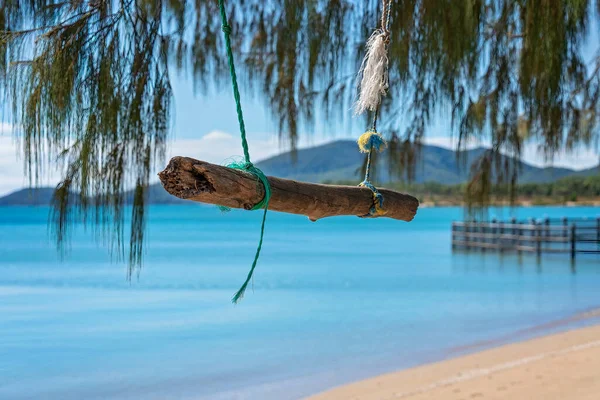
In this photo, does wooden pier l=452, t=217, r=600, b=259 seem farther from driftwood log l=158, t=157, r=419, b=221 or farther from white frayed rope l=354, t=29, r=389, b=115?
driftwood log l=158, t=157, r=419, b=221

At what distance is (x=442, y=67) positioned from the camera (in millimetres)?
2369

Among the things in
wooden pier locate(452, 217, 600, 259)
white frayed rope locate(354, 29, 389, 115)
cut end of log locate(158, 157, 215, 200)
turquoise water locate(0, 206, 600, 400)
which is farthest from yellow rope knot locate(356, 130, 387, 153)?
wooden pier locate(452, 217, 600, 259)

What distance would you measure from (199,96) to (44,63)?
3.20ft

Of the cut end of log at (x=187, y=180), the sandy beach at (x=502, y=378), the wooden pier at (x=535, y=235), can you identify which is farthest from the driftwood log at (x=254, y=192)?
the wooden pier at (x=535, y=235)

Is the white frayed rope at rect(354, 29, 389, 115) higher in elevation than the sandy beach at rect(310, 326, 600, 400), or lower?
higher

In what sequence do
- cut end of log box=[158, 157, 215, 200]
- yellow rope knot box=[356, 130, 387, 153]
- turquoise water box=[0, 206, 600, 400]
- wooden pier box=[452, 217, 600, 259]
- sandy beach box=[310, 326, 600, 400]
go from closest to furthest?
1. cut end of log box=[158, 157, 215, 200]
2. yellow rope knot box=[356, 130, 387, 153]
3. sandy beach box=[310, 326, 600, 400]
4. turquoise water box=[0, 206, 600, 400]
5. wooden pier box=[452, 217, 600, 259]

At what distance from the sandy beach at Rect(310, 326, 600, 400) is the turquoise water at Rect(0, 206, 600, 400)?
0.48 meters

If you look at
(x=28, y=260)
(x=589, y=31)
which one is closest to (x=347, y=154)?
(x=28, y=260)

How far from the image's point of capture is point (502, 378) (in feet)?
14.4

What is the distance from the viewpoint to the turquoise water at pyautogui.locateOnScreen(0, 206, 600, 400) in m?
5.76

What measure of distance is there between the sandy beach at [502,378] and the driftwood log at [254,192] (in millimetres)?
2561

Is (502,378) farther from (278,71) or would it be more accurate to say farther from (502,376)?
(278,71)

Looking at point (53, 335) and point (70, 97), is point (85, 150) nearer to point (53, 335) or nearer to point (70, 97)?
point (70, 97)

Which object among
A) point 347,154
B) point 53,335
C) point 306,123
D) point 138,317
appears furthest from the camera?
point 347,154
